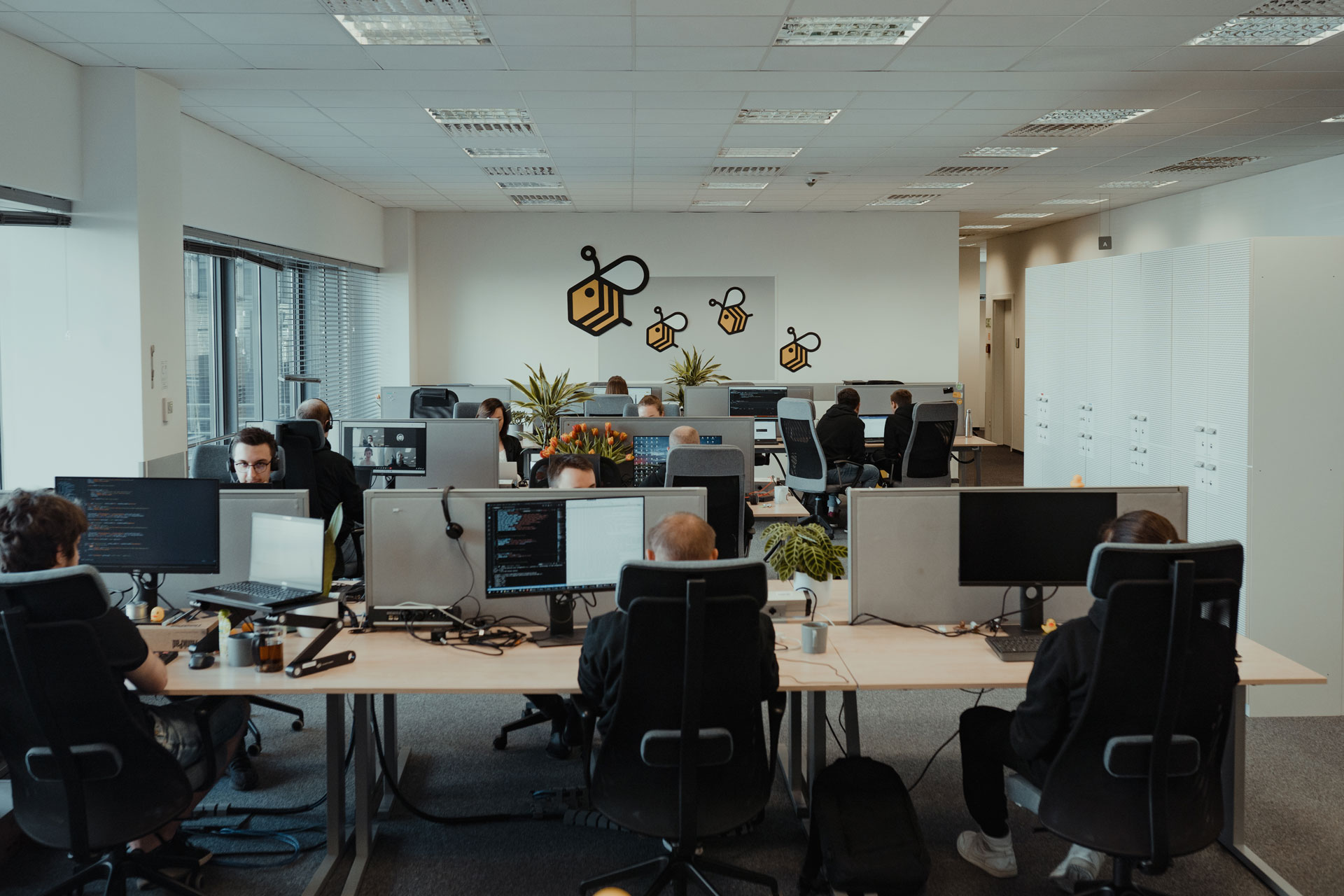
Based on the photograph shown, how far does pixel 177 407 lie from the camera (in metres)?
5.43

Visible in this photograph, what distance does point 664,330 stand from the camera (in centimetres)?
1187

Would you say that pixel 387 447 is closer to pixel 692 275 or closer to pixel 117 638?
pixel 117 638

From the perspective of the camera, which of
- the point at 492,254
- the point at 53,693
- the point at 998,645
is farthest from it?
the point at 492,254

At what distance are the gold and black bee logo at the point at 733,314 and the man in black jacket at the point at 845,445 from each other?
4570mm

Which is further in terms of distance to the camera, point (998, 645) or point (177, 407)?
point (177, 407)

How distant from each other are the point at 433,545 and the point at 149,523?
35.6 inches

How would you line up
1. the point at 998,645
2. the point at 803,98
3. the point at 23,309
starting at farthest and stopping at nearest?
1. the point at 803,98
2. the point at 23,309
3. the point at 998,645

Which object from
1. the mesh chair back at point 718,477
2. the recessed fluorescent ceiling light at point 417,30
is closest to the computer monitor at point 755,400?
the mesh chair back at point 718,477

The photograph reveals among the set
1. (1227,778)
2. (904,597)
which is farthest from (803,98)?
(1227,778)

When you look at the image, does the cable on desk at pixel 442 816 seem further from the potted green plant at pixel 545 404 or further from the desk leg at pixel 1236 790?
the potted green plant at pixel 545 404

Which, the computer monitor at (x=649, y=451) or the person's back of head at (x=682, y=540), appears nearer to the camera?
the person's back of head at (x=682, y=540)

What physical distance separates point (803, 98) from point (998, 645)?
3.85 metres

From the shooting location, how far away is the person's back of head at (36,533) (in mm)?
2480

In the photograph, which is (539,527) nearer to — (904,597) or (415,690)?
(415,690)
